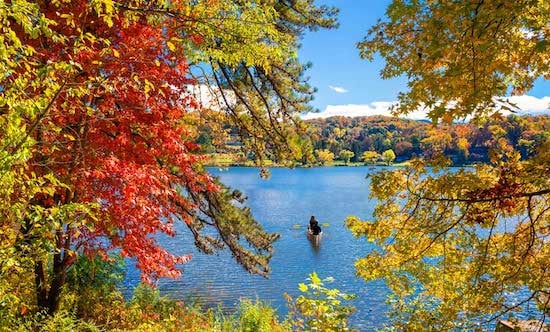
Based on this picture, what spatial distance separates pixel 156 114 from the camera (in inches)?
274

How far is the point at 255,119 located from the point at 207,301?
776 cm

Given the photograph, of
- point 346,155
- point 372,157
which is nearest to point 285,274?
point 372,157

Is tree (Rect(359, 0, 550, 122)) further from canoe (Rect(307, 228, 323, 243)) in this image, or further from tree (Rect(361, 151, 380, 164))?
canoe (Rect(307, 228, 323, 243))

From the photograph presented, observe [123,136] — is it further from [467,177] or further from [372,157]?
[467,177]

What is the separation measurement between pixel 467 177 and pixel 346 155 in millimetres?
123487

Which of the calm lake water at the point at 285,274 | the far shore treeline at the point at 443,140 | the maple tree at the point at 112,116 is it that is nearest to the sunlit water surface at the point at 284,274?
the calm lake water at the point at 285,274

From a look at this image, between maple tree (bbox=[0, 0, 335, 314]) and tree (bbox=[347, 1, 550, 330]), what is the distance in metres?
1.61

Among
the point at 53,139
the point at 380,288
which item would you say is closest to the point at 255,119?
the point at 53,139

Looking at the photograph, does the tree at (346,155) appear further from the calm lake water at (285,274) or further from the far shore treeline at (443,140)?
the far shore treeline at (443,140)

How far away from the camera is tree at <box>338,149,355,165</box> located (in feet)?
411

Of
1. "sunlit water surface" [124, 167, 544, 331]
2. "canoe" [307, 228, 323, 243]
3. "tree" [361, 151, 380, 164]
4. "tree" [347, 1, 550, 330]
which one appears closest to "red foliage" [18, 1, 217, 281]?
"tree" [361, 151, 380, 164]

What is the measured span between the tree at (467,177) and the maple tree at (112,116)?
1614 millimetres

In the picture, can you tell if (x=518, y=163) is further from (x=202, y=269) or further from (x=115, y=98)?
(x=202, y=269)

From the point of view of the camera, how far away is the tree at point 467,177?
10.9 ft
